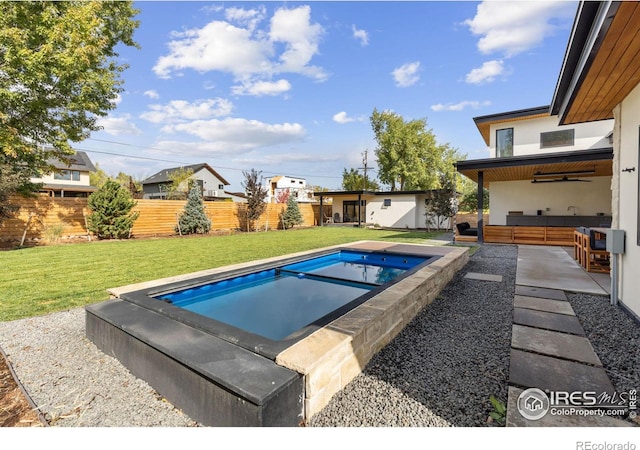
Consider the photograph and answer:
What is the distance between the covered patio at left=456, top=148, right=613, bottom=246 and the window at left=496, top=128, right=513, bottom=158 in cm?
127

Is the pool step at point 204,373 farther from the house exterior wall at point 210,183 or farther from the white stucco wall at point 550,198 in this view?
the house exterior wall at point 210,183

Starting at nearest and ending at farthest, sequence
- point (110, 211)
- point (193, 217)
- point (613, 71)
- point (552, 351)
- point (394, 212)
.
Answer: point (552, 351)
point (613, 71)
point (110, 211)
point (193, 217)
point (394, 212)

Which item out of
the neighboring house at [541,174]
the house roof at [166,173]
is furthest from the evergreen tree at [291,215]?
the house roof at [166,173]

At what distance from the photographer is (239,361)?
2.19m

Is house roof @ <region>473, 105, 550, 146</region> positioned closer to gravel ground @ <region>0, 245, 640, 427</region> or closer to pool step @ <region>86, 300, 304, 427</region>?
gravel ground @ <region>0, 245, 640, 427</region>

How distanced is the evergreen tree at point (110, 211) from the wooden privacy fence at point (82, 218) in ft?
2.70

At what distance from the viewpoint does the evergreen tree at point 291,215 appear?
20.3 m

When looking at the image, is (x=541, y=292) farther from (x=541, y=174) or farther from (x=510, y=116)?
(x=510, y=116)

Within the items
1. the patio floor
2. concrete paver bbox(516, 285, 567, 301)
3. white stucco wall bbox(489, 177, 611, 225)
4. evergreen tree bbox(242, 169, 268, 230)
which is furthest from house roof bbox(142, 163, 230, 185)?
the patio floor

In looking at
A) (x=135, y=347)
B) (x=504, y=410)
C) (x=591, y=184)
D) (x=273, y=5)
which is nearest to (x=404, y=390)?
(x=504, y=410)

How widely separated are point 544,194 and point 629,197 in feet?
34.6

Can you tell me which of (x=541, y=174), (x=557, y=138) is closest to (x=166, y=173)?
(x=541, y=174)

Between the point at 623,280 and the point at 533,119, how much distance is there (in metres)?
11.4

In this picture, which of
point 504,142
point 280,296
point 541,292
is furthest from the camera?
point 504,142
